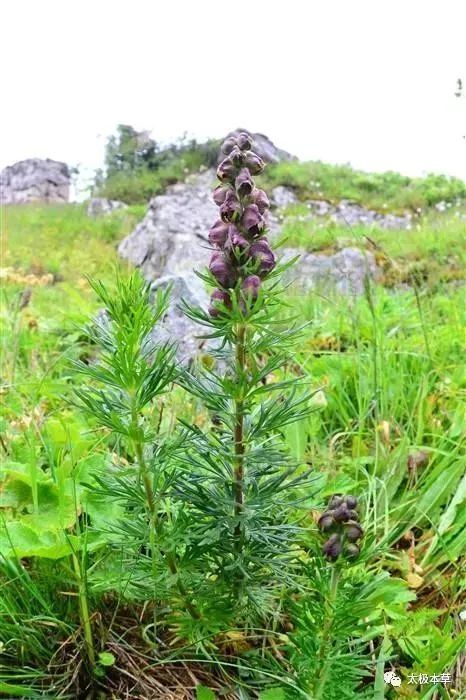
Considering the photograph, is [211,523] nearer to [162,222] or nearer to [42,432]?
[42,432]

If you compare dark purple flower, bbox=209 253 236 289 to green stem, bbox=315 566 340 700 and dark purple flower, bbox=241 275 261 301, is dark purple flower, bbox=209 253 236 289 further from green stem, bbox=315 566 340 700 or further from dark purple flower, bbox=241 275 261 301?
A: green stem, bbox=315 566 340 700

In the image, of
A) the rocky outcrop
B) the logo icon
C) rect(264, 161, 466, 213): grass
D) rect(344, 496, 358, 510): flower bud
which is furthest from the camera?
the rocky outcrop

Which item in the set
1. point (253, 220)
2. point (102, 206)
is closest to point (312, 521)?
point (253, 220)

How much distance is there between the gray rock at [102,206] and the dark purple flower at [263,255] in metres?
16.9

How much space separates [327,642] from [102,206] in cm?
1796

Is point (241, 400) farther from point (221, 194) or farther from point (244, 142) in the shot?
point (244, 142)

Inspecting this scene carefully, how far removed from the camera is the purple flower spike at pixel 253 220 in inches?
48.6

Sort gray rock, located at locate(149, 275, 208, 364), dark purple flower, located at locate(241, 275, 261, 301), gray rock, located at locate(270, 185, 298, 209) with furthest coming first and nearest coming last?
gray rock, located at locate(270, 185, 298, 209)
gray rock, located at locate(149, 275, 208, 364)
dark purple flower, located at locate(241, 275, 261, 301)

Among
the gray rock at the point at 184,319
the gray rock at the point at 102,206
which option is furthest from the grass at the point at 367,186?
the gray rock at the point at 184,319

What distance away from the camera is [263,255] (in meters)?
1.24

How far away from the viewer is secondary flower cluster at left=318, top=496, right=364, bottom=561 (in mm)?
1317

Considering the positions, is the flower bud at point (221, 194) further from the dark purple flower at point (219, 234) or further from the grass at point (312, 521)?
the grass at point (312, 521)

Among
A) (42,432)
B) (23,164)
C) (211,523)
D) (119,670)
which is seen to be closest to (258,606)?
(211,523)

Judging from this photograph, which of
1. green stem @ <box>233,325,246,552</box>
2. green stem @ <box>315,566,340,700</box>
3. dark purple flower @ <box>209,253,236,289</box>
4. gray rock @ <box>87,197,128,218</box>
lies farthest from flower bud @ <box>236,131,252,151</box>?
gray rock @ <box>87,197,128,218</box>
